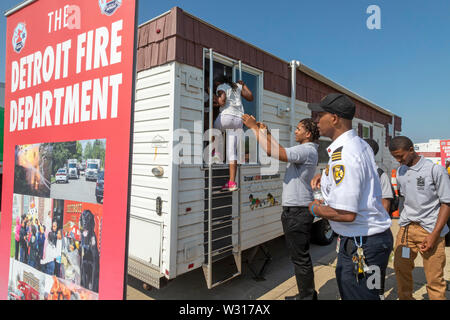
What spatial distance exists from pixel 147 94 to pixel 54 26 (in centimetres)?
135

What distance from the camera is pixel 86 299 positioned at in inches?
72.9

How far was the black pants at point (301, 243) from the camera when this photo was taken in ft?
10.0

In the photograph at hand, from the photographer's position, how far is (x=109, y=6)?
1839 millimetres

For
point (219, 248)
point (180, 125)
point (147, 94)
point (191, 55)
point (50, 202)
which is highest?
point (191, 55)

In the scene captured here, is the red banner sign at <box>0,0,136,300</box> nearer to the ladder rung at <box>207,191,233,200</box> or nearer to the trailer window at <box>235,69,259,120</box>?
the ladder rung at <box>207,191,233,200</box>

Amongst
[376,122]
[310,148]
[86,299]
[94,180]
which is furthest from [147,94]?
[376,122]

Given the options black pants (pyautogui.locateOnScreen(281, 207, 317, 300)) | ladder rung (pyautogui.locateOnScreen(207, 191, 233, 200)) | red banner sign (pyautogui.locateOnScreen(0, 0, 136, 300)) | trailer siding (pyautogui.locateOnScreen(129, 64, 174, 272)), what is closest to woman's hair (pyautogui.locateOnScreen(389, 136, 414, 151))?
black pants (pyautogui.locateOnScreen(281, 207, 317, 300))

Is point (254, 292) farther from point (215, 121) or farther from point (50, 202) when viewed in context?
point (50, 202)

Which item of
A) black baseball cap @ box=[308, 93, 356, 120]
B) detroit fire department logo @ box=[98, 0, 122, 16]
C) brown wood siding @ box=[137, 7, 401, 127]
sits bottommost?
black baseball cap @ box=[308, 93, 356, 120]

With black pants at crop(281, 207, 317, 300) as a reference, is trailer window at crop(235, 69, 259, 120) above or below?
above

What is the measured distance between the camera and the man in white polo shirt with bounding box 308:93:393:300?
70.1 inches

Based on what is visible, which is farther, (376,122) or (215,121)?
(376,122)

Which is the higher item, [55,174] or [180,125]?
[180,125]

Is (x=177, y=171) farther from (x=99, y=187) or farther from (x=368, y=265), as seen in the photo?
(x=368, y=265)
